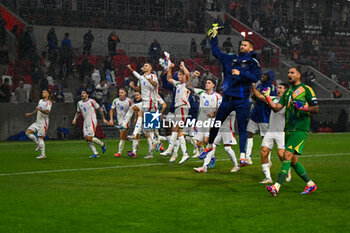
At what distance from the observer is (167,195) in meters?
9.27

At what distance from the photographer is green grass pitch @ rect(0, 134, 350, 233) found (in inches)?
277

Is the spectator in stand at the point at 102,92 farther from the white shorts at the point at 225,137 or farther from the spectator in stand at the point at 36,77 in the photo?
the white shorts at the point at 225,137

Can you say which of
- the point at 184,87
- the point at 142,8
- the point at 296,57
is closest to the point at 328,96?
the point at 296,57

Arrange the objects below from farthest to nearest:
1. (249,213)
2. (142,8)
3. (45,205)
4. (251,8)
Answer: (251,8), (142,8), (45,205), (249,213)

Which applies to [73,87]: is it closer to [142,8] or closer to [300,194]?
[142,8]

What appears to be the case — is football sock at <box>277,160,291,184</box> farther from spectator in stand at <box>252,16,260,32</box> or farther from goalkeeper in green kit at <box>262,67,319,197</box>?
spectator in stand at <box>252,16,260,32</box>

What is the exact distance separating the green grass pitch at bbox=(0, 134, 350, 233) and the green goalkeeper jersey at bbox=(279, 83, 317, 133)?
45.1 inches

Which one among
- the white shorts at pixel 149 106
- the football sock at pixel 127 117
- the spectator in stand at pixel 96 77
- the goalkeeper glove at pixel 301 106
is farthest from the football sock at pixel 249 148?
the spectator in stand at pixel 96 77

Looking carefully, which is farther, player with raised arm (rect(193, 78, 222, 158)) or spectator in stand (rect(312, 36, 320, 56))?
spectator in stand (rect(312, 36, 320, 56))

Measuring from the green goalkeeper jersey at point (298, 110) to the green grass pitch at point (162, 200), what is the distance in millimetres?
1145

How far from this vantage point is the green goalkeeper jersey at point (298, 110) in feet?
29.8

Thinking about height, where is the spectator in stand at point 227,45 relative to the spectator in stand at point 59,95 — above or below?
above

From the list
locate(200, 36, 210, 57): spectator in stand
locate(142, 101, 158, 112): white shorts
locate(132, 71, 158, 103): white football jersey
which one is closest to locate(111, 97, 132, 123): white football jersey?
locate(142, 101, 158, 112): white shorts

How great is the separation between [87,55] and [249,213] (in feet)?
78.3
